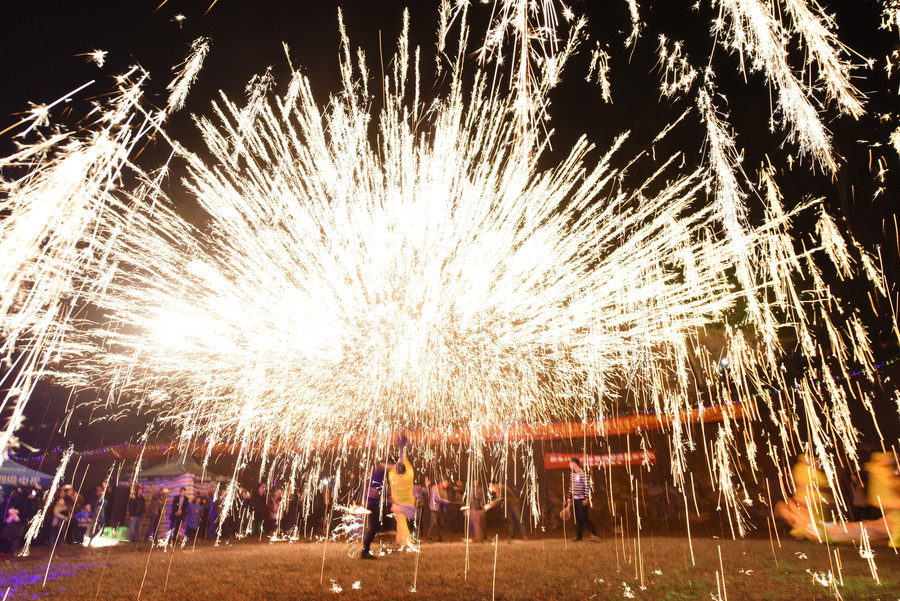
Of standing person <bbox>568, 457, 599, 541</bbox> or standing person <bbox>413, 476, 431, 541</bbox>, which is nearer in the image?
standing person <bbox>568, 457, 599, 541</bbox>

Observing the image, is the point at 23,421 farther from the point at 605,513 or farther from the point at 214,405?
the point at 605,513

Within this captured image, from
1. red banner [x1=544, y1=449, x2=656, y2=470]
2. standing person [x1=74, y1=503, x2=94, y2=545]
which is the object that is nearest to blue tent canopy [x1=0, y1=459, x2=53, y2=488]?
standing person [x1=74, y1=503, x2=94, y2=545]

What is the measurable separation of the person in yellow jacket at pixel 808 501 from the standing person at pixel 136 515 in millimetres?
15459

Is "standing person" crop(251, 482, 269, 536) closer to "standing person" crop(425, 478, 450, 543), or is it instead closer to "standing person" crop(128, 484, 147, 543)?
"standing person" crop(128, 484, 147, 543)

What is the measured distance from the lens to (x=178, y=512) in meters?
12.6

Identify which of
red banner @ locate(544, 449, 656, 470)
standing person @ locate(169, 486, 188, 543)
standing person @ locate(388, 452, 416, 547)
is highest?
red banner @ locate(544, 449, 656, 470)

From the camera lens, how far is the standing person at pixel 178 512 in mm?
12500

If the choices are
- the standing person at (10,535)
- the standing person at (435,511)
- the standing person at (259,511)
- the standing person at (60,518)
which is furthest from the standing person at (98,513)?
the standing person at (435,511)

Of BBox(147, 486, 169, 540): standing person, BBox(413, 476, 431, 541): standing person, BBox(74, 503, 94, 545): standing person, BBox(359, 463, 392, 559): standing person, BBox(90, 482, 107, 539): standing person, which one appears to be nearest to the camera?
BBox(359, 463, 392, 559): standing person

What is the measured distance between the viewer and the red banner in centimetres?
1285

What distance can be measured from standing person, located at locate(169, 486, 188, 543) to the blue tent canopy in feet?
10.8

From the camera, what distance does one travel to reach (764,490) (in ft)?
36.6

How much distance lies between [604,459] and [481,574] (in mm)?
8912

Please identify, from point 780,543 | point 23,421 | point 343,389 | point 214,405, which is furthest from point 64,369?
point 780,543
